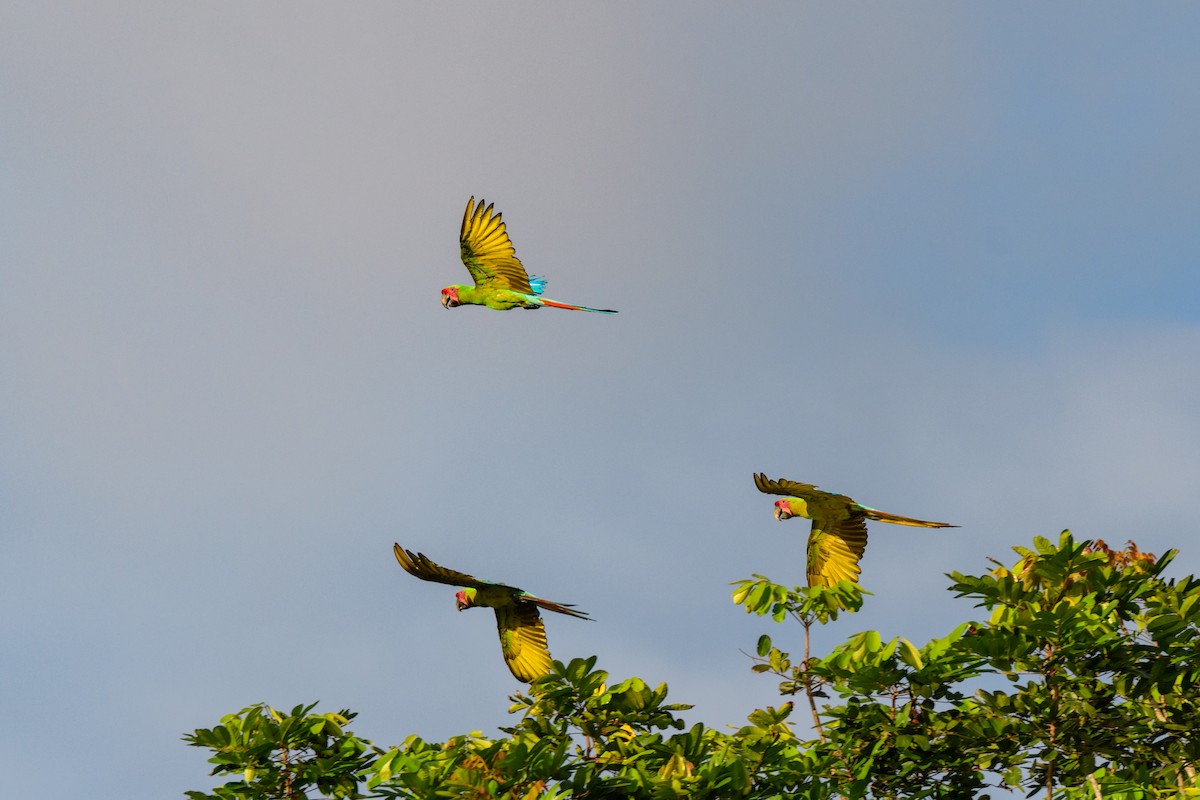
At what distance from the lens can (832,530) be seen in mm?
17922

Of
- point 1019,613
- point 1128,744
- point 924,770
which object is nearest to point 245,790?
point 924,770

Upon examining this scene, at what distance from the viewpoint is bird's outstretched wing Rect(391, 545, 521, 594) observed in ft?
52.7

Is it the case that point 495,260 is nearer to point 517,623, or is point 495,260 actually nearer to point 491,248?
point 491,248

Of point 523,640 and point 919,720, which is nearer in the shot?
point 919,720

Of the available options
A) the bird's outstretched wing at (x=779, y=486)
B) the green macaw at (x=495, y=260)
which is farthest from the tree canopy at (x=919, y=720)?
the green macaw at (x=495, y=260)

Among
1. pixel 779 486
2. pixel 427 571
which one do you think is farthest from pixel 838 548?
pixel 427 571

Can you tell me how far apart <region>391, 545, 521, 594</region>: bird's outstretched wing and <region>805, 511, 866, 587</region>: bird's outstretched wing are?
4.41 meters

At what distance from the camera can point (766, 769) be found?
1138cm

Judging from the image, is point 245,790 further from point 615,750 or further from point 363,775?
point 615,750

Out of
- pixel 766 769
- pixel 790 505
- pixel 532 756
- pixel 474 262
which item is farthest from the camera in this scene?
pixel 474 262

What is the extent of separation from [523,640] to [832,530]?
451cm

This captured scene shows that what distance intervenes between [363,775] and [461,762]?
1.43 meters

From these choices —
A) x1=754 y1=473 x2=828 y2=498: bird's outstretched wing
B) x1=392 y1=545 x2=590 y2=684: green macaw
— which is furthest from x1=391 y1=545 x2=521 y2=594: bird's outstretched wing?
x1=754 y1=473 x2=828 y2=498: bird's outstretched wing

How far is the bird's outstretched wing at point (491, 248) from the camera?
18.8 m
